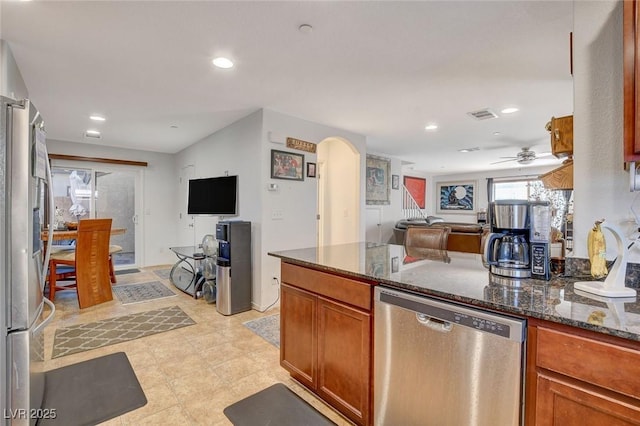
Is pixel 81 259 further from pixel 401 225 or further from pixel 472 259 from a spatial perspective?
pixel 401 225

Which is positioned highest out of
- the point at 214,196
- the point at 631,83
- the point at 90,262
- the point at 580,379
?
the point at 631,83

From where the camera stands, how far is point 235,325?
10.4 feet

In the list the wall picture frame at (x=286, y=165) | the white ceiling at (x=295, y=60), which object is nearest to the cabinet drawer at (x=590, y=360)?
the white ceiling at (x=295, y=60)

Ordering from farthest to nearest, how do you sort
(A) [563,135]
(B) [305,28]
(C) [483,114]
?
(C) [483,114], (B) [305,28], (A) [563,135]

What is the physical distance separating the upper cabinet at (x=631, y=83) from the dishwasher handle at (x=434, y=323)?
0.96 meters

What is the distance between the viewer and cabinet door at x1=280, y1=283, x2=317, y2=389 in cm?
189

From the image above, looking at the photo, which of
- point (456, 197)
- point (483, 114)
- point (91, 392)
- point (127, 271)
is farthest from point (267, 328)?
point (456, 197)

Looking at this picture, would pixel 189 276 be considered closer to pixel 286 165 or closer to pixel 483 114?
pixel 286 165

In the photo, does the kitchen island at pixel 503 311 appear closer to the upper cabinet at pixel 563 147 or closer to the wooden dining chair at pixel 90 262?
the upper cabinet at pixel 563 147

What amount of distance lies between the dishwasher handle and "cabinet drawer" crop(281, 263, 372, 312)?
0.28 metres

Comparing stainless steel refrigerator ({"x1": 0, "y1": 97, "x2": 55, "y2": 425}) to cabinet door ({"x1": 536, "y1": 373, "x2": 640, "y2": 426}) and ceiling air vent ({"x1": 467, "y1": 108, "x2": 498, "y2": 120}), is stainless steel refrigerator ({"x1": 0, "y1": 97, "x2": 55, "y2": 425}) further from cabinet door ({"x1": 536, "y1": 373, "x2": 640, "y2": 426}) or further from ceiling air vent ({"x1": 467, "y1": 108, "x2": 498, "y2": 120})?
ceiling air vent ({"x1": 467, "y1": 108, "x2": 498, "y2": 120})

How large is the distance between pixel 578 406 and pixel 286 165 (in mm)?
3340

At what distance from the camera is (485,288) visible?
1.27 metres

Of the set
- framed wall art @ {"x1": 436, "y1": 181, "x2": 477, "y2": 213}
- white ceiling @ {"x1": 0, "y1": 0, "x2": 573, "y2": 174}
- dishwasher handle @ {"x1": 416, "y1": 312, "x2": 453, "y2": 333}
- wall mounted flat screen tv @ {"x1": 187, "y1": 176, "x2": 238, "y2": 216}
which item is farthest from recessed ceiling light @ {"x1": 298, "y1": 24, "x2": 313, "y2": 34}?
framed wall art @ {"x1": 436, "y1": 181, "x2": 477, "y2": 213}
